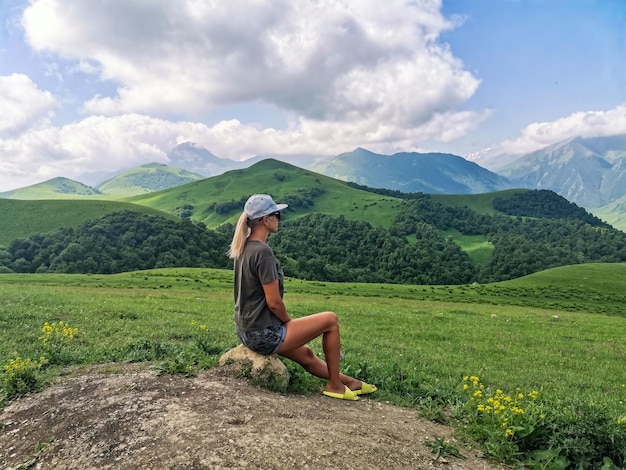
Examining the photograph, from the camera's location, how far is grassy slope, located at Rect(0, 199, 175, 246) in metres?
128

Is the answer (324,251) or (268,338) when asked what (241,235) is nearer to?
(268,338)

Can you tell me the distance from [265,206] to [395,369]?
17.8 feet

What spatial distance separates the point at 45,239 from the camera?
382 feet

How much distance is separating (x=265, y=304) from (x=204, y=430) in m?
2.62

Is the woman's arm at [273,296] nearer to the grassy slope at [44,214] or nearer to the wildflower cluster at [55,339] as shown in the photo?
the wildflower cluster at [55,339]

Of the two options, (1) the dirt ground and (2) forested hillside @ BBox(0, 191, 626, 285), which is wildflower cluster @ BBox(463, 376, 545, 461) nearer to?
(1) the dirt ground

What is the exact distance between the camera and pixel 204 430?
5.95m

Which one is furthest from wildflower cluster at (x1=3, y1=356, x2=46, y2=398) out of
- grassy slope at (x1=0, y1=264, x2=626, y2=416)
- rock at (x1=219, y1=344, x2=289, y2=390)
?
rock at (x1=219, y1=344, x2=289, y2=390)

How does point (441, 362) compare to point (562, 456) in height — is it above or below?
below

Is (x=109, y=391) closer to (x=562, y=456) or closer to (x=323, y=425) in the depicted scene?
(x=323, y=425)

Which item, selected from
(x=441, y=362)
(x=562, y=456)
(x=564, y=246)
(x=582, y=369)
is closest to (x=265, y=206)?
(x=562, y=456)

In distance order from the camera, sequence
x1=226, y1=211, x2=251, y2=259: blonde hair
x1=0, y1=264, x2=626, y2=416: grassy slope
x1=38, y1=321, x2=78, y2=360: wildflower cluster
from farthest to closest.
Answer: x1=0, y1=264, x2=626, y2=416: grassy slope → x1=38, y1=321, x2=78, y2=360: wildflower cluster → x1=226, y1=211, x2=251, y2=259: blonde hair

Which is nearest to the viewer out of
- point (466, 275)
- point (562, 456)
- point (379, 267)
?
point (562, 456)

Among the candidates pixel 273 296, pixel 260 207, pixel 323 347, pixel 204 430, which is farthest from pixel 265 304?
pixel 204 430
